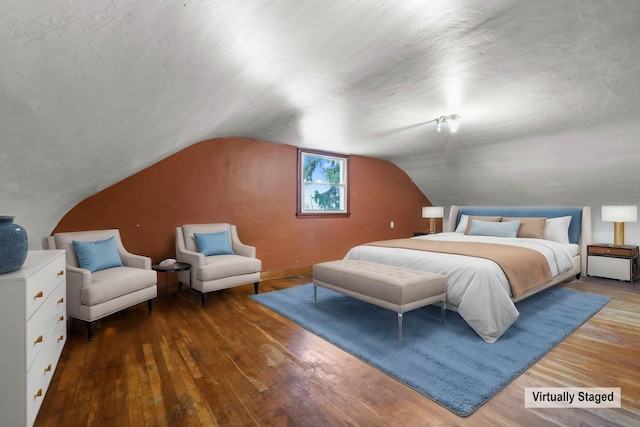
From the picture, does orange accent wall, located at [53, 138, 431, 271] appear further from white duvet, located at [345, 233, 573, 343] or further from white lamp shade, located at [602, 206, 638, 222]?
white lamp shade, located at [602, 206, 638, 222]

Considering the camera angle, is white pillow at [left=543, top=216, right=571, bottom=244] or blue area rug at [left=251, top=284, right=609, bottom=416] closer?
blue area rug at [left=251, top=284, right=609, bottom=416]

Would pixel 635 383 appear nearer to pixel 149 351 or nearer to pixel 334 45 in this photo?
pixel 334 45

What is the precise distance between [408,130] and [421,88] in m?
1.35

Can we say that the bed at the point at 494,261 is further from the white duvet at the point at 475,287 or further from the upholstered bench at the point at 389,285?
the upholstered bench at the point at 389,285

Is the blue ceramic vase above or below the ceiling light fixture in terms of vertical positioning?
below

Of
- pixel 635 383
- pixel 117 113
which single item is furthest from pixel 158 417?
pixel 635 383

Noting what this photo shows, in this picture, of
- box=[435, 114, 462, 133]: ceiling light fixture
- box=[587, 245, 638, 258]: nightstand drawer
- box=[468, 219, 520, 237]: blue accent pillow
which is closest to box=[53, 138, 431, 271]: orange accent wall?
box=[468, 219, 520, 237]: blue accent pillow

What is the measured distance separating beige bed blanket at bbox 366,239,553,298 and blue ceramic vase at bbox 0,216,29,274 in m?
3.24

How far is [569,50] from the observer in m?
2.04

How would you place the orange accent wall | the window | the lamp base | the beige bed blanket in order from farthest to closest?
the window < the lamp base < the orange accent wall < the beige bed blanket

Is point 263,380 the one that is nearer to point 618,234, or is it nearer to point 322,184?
point 322,184

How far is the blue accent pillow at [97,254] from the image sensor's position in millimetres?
2842

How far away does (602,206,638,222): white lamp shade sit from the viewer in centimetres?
403

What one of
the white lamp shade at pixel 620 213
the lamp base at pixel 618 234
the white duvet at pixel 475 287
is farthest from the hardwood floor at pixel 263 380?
the lamp base at pixel 618 234
